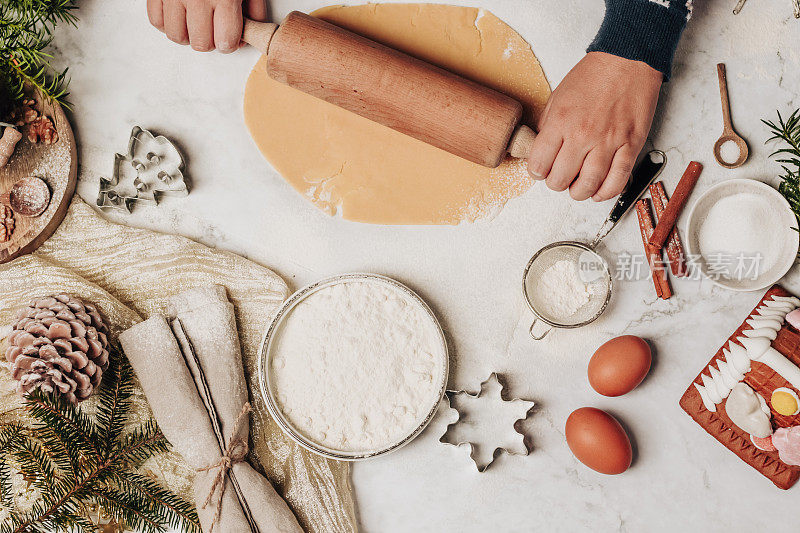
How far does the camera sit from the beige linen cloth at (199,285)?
1.12 m

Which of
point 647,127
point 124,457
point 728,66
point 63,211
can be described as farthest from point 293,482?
point 728,66

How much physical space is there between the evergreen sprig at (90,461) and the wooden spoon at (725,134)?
130cm

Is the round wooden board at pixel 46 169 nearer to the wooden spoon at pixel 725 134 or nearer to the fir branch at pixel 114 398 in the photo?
the fir branch at pixel 114 398

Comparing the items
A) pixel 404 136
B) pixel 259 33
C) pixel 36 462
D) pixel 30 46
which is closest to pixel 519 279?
pixel 404 136

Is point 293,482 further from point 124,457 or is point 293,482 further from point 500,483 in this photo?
point 500,483

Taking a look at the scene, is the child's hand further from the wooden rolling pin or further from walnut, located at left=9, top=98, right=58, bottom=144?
walnut, located at left=9, top=98, right=58, bottom=144

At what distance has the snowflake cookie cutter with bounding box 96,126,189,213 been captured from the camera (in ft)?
3.71

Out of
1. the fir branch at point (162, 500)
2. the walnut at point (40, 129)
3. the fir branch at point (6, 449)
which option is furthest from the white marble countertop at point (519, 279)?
the fir branch at point (6, 449)

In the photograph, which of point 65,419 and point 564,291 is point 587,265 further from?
point 65,419

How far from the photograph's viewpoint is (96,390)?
1.07 metres

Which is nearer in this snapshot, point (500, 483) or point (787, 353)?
point (787, 353)

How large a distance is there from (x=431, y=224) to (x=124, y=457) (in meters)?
0.78

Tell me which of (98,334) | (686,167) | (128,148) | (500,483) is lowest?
(500,483)

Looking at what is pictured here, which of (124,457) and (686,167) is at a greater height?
(686,167)
